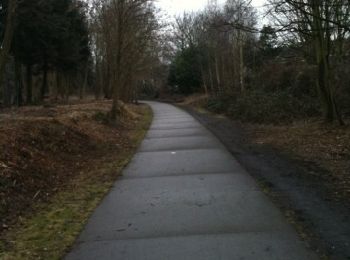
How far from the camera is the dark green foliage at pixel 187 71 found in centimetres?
7088

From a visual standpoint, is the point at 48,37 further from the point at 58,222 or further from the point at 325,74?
the point at 58,222

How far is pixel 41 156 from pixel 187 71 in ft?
205

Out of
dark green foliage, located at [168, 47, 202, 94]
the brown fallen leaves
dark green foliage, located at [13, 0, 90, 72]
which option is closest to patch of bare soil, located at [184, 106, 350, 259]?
the brown fallen leaves

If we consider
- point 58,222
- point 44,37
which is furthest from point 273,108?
point 58,222

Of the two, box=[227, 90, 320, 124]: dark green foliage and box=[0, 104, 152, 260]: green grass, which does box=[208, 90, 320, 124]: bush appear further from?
box=[0, 104, 152, 260]: green grass

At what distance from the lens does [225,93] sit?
1499 inches

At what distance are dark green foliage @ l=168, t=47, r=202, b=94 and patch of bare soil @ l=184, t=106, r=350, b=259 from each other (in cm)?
5232

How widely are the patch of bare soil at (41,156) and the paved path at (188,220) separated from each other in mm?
1200

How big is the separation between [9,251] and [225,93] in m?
32.9

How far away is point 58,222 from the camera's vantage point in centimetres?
710

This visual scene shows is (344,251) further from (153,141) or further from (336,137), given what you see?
(153,141)

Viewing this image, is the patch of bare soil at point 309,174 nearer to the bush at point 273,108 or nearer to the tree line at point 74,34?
the bush at point 273,108

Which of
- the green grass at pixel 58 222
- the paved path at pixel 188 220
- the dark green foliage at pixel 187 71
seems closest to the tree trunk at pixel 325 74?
the paved path at pixel 188 220

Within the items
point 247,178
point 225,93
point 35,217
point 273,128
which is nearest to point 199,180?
point 247,178
